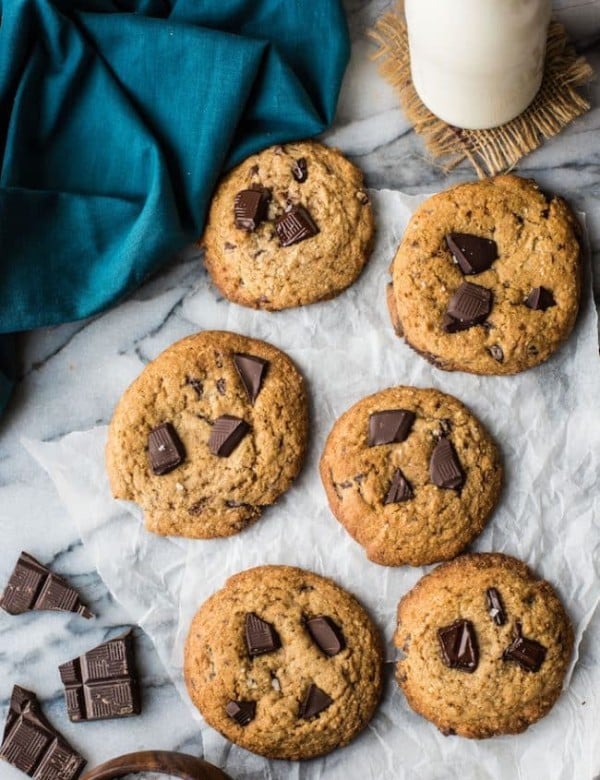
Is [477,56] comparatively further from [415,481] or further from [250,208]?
[415,481]

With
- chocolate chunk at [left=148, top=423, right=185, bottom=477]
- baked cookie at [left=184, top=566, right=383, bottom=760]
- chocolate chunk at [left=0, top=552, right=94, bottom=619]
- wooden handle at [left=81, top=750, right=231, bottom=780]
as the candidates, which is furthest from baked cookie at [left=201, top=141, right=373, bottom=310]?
wooden handle at [left=81, top=750, right=231, bottom=780]

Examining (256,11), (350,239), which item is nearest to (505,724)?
(350,239)

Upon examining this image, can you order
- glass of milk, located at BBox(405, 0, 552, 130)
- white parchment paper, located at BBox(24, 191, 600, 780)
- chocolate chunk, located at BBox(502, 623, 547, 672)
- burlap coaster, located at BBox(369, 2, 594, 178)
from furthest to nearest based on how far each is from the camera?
1. burlap coaster, located at BBox(369, 2, 594, 178)
2. white parchment paper, located at BBox(24, 191, 600, 780)
3. chocolate chunk, located at BBox(502, 623, 547, 672)
4. glass of milk, located at BBox(405, 0, 552, 130)

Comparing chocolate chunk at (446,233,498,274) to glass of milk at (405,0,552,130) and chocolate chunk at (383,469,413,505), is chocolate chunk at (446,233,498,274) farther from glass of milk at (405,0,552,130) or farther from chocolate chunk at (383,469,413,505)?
chocolate chunk at (383,469,413,505)

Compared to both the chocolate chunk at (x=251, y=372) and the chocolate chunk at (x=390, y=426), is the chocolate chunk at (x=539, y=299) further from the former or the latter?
the chocolate chunk at (x=251, y=372)

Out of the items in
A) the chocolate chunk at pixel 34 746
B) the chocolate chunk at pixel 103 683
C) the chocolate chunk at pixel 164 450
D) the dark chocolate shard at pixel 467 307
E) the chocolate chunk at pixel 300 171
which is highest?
the chocolate chunk at pixel 300 171

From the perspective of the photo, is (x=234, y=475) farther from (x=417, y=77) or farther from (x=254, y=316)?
(x=417, y=77)

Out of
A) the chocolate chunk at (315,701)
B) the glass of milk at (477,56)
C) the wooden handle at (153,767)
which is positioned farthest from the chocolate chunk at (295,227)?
the wooden handle at (153,767)
